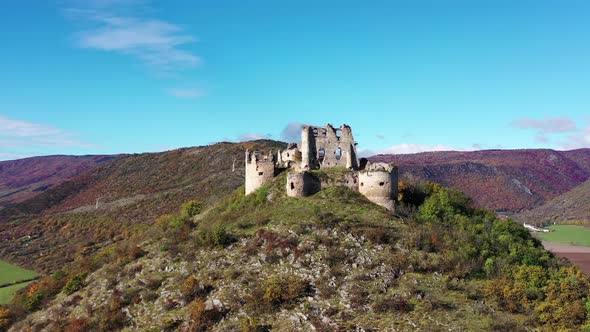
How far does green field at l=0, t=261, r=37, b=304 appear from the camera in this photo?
87488 mm

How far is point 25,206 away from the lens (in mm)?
179000

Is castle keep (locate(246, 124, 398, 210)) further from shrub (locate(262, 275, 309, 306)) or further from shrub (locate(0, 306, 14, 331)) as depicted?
shrub (locate(0, 306, 14, 331))

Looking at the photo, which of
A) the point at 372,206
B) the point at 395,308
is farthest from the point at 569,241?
the point at 395,308

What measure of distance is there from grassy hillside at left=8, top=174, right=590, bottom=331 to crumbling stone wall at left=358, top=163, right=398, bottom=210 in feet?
4.37

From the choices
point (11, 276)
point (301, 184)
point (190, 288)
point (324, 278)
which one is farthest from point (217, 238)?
point (11, 276)

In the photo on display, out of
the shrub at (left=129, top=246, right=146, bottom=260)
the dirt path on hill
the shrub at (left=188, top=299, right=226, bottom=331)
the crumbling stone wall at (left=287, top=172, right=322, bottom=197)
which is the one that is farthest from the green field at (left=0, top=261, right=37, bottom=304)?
the dirt path on hill

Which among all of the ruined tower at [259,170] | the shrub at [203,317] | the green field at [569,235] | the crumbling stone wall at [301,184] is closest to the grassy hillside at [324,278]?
the shrub at [203,317]

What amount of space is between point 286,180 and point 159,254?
15306mm

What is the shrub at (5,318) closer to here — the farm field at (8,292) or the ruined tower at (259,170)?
the farm field at (8,292)

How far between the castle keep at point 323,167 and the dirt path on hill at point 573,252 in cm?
9010

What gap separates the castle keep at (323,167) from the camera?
2080 inches

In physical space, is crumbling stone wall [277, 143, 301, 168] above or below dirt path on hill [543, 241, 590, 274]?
above

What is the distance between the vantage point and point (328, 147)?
2304 inches

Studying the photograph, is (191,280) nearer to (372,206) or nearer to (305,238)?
(305,238)
